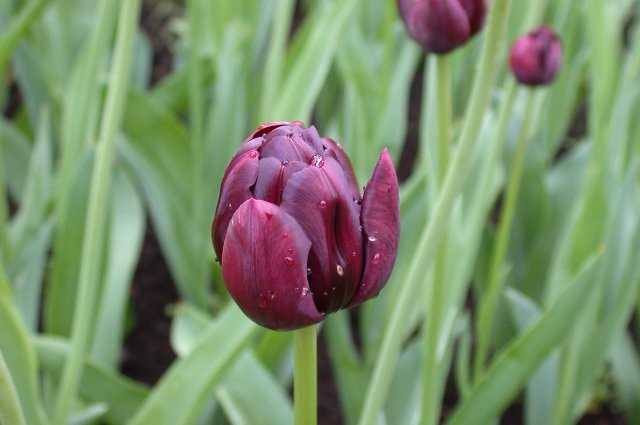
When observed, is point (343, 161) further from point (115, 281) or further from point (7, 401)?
point (115, 281)

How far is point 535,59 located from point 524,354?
27cm

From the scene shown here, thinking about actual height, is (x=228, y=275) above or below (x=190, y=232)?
above

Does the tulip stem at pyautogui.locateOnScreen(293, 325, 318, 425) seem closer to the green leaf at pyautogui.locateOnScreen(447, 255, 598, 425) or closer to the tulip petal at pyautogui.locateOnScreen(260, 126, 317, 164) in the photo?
the tulip petal at pyautogui.locateOnScreen(260, 126, 317, 164)

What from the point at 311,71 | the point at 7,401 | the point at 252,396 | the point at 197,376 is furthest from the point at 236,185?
the point at 311,71

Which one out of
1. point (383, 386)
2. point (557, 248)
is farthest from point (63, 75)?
point (383, 386)

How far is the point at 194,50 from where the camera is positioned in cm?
120

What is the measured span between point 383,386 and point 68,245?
1.99 ft

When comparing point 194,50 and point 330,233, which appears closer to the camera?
point 330,233

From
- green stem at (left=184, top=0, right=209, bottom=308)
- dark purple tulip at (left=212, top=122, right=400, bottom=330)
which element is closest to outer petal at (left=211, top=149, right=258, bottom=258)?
dark purple tulip at (left=212, top=122, right=400, bottom=330)

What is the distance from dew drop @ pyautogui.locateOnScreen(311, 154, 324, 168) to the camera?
1.22 feet

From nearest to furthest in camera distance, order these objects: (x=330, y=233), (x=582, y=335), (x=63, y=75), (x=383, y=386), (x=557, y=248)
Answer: (x=330, y=233) → (x=383, y=386) → (x=582, y=335) → (x=557, y=248) → (x=63, y=75)

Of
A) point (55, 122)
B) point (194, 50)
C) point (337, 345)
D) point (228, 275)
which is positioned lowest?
point (337, 345)

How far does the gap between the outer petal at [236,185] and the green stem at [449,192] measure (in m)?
0.13

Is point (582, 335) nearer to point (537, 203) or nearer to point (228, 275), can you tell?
point (537, 203)
